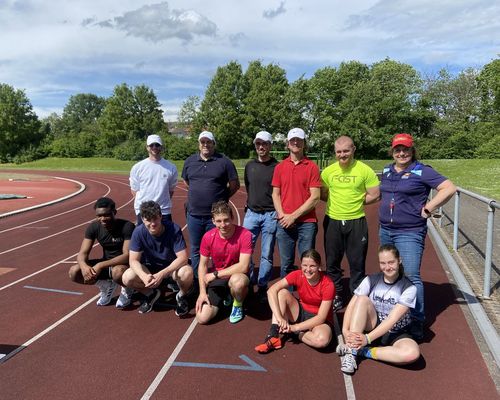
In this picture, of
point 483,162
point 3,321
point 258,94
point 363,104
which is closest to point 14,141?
point 258,94

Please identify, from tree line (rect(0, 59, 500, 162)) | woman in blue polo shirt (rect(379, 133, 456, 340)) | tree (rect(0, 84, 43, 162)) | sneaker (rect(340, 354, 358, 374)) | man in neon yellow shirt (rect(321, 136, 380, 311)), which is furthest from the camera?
tree (rect(0, 84, 43, 162))

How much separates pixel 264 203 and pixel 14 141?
62447 mm

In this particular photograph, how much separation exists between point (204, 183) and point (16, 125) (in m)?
62.7

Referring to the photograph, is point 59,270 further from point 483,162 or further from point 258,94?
point 258,94

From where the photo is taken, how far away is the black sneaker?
12.5 ft

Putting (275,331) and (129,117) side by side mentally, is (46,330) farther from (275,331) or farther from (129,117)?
(129,117)

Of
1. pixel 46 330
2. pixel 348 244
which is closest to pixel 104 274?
pixel 46 330

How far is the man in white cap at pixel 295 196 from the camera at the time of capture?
429 centimetres

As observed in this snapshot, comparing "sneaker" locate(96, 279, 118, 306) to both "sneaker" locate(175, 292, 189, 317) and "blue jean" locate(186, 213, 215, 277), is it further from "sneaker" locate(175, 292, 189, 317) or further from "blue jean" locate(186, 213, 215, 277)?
"blue jean" locate(186, 213, 215, 277)

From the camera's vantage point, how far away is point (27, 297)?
17.0 feet

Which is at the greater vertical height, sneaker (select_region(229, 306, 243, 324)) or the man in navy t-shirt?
the man in navy t-shirt

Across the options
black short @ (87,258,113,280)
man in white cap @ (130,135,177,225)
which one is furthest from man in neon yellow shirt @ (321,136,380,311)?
black short @ (87,258,113,280)

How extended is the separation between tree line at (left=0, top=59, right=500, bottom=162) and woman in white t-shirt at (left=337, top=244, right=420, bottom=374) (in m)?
36.3

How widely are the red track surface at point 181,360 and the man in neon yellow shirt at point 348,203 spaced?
1.04 metres
